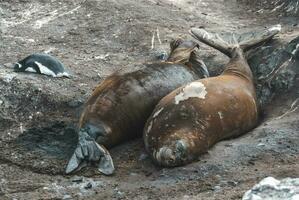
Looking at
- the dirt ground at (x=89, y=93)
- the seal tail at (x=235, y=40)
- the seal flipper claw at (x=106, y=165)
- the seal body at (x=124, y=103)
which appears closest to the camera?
the dirt ground at (x=89, y=93)

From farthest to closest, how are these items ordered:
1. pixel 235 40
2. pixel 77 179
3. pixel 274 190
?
pixel 235 40 → pixel 77 179 → pixel 274 190

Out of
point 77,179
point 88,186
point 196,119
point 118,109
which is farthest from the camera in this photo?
point 118,109

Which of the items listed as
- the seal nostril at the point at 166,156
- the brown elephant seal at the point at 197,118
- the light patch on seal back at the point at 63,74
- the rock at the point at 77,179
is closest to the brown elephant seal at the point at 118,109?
the rock at the point at 77,179

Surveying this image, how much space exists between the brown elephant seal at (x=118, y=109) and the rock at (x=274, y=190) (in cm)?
138

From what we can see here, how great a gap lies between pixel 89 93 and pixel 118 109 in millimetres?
1112

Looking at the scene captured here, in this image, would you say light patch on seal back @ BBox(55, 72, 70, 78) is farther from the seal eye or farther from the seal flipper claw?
the seal flipper claw

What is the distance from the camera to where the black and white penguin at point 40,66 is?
21.9 ft

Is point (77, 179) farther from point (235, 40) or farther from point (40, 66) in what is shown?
point (235, 40)

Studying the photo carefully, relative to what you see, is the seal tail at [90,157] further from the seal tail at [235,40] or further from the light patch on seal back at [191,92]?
the seal tail at [235,40]

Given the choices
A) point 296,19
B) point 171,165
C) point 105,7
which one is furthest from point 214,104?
point 105,7

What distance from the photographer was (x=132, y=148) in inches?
211

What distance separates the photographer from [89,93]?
252 inches

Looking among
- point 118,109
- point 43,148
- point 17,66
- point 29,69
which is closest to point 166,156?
point 118,109

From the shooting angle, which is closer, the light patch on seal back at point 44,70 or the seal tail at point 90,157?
the seal tail at point 90,157
